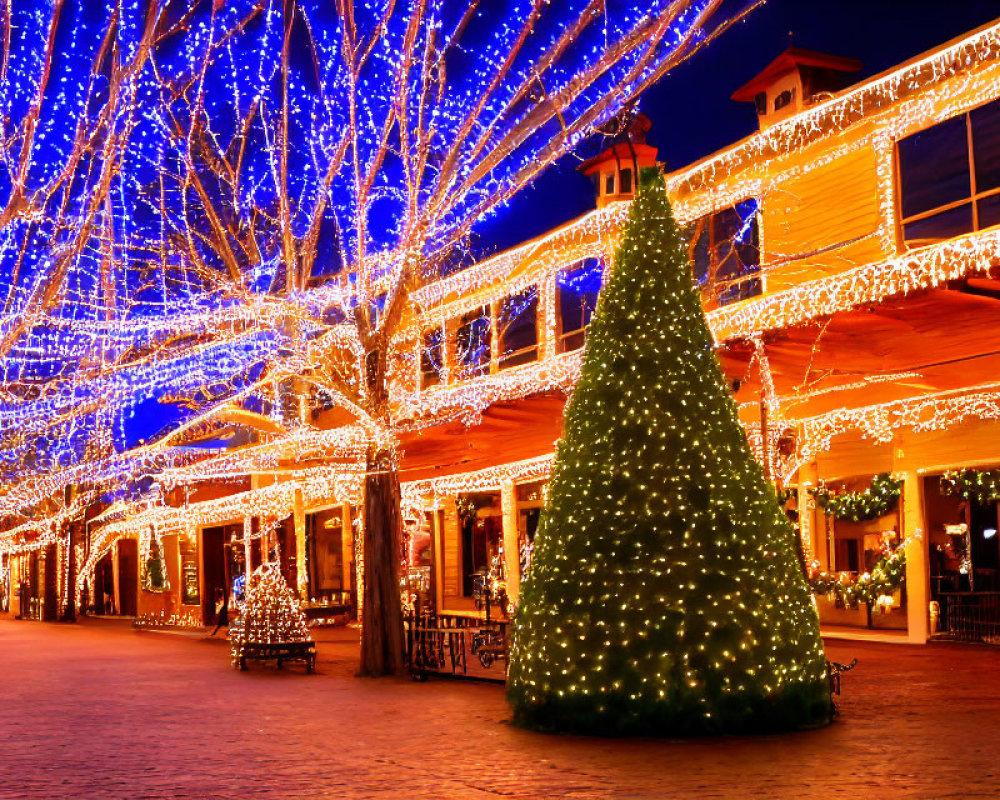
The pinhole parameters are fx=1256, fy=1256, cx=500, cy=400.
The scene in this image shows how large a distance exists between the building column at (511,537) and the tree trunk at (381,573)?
32.4 feet

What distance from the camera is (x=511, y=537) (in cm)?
2614

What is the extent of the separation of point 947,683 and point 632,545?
17.4ft

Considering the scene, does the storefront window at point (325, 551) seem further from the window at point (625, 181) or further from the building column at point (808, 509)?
the building column at point (808, 509)

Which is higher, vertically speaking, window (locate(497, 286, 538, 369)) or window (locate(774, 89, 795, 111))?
window (locate(774, 89, 795, 111))

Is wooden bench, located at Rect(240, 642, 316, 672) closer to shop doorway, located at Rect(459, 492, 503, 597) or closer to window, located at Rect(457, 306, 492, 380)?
window, located at Rect(457, 306, 492, 380)

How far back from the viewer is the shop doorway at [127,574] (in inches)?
1837

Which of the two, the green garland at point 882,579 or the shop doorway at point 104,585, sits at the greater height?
the green garland at point 882,579

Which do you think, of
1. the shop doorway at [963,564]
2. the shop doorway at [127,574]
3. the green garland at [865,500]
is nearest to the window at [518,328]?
the green garland at [865,500]

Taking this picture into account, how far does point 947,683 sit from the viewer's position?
12.9m

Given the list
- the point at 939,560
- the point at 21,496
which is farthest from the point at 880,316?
the point at 21,496

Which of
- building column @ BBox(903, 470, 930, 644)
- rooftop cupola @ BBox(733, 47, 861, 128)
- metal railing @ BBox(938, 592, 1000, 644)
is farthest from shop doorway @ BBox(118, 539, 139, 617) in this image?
metal railing @ BBox(938, 592, 1000, 644)

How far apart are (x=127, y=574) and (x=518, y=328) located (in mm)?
27513

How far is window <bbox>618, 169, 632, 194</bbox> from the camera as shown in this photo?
2426 cm

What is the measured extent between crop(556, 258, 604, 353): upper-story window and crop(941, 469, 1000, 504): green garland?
296 inches
